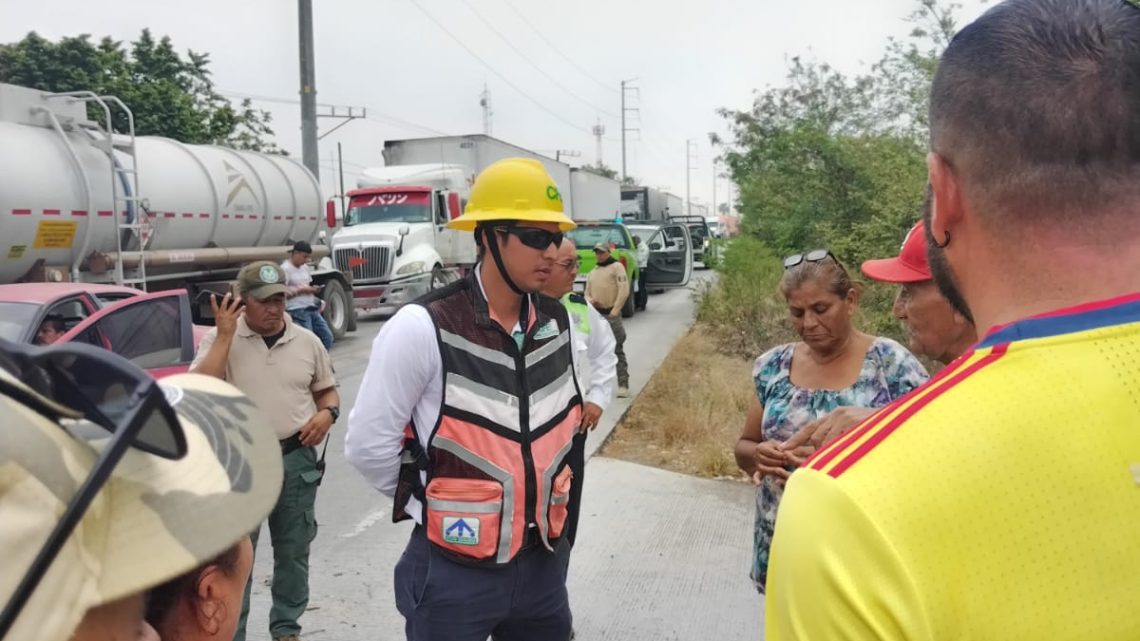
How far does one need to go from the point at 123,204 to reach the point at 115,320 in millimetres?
5465

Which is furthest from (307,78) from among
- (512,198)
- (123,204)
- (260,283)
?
(512,198)

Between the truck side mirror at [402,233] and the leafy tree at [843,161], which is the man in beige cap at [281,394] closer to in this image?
the leafy tree at [843,161]

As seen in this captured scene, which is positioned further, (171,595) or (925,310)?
(925,310)

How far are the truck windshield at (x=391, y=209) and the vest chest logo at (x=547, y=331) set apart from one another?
601 inches

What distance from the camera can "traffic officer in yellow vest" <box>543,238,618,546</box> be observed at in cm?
289

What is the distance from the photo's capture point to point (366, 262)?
54.4ft

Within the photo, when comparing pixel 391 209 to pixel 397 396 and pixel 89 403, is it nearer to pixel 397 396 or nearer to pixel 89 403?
pixel 397 396

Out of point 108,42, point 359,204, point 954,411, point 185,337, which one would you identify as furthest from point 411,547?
point 108,42

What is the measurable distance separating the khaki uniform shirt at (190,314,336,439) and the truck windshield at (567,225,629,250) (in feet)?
43.6

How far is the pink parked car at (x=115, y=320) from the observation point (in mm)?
5410

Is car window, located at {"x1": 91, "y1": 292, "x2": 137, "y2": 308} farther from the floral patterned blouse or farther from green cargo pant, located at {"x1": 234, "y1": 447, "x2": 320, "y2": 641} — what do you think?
the floral patterned blouse

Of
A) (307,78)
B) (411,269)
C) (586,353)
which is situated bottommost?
(586,353)

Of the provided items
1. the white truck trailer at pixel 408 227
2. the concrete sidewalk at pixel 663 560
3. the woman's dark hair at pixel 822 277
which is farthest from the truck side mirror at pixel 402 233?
the woman's dark hair at pixel 822 277

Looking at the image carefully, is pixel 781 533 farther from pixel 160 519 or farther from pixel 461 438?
pixel 461 438
